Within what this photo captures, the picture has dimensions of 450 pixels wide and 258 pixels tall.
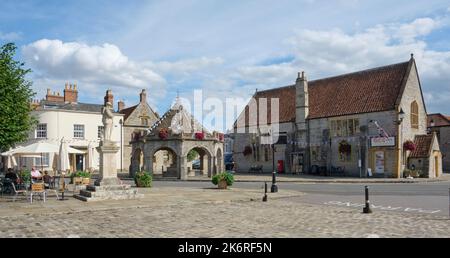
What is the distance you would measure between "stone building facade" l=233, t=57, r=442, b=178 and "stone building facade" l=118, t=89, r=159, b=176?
1380cm

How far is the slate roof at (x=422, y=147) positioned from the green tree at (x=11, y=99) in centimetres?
3002

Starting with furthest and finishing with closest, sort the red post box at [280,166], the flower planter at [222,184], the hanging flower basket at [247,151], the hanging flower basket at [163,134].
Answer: the hanging flower basket at [247,151], the red post box at [280,166], the hanging flower basket at [163,134], the flower planter at [222,184]

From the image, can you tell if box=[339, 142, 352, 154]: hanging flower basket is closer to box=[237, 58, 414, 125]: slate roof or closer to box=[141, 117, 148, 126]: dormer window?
box=[237, 58, 414, 125]: slate roof

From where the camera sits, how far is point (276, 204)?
53.0ft

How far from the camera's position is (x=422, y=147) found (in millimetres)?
35656

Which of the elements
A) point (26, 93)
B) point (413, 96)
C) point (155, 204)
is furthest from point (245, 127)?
point (155, 204)

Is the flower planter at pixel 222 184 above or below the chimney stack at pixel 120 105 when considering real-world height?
below

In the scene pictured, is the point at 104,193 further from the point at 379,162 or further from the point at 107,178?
the point at 379,162

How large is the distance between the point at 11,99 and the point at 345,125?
28.8 meters

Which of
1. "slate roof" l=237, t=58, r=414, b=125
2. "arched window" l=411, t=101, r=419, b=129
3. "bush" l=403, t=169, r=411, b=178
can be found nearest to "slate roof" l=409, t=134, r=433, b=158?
"arched window" l=411, t=101, r=419, b=129

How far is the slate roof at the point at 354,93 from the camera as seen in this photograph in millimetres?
36594

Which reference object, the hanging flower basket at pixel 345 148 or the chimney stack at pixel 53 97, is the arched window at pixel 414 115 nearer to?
the hanging flower basket at pixel 345 148

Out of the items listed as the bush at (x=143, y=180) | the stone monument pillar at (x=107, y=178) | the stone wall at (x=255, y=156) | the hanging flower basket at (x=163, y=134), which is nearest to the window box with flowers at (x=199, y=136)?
the hanging flower basket at (x=163, y=134)

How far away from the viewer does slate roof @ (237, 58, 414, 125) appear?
36.6 m
